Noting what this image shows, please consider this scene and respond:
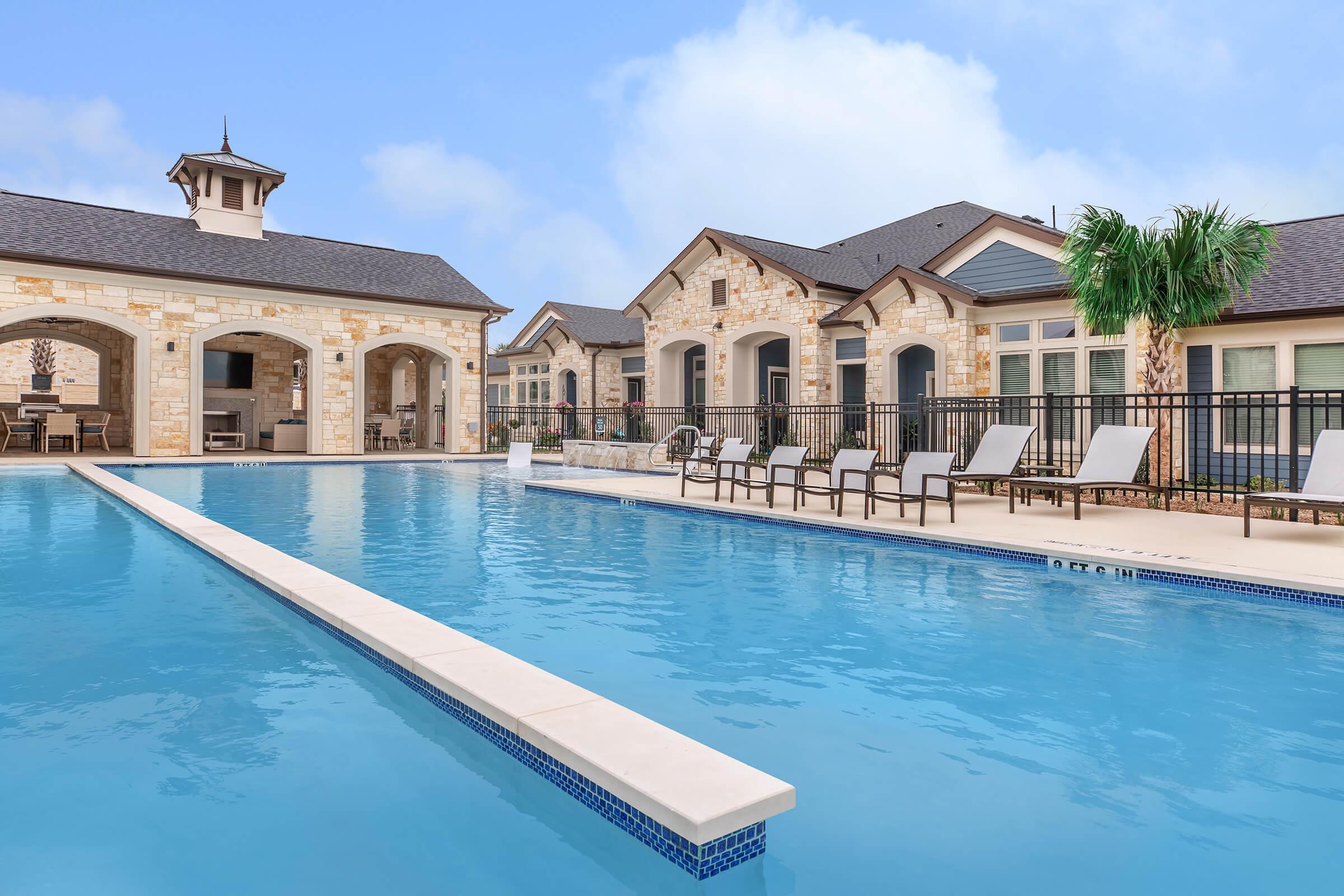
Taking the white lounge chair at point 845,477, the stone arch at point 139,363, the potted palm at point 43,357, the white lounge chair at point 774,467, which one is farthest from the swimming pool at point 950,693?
the potted palm at point 43,357

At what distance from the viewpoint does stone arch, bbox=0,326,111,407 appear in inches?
798

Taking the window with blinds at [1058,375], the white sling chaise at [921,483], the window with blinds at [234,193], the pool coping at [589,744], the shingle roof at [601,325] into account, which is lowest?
the pool coping at [589,744]

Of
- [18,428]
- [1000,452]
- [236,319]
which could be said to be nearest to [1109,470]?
[1000,452]

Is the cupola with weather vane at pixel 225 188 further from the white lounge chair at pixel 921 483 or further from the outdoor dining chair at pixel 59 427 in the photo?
the white lounge chair at pixel 921 483

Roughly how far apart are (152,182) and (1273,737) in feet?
323

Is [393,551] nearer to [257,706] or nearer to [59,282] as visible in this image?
[257,706]

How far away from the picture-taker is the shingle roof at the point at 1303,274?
12906 millimetres

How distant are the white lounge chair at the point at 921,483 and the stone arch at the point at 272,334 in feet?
51.1

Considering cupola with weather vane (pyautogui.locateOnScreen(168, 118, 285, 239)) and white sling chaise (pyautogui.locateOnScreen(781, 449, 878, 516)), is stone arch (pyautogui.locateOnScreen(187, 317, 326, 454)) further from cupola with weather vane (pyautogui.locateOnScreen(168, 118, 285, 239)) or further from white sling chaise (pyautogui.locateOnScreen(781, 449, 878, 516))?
white sling chaise (pyautogui.locateOnScreen(781, 449, 878, 516))

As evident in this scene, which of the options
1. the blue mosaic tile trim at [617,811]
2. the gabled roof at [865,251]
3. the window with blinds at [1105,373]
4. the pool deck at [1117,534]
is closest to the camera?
the blue mosaic tile trim at [617,811]

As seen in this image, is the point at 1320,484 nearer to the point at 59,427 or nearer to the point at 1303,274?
the point at 1303,274

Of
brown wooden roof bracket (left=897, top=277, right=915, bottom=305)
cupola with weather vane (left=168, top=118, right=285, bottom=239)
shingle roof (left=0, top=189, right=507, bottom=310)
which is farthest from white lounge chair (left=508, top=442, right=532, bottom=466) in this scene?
brown wooden roof bracket (left=897, top=277, right=915, bottom=305)

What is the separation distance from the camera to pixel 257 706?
3.63 m

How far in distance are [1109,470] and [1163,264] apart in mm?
3700
